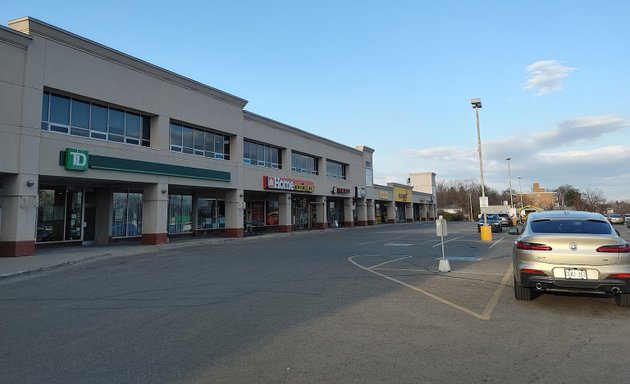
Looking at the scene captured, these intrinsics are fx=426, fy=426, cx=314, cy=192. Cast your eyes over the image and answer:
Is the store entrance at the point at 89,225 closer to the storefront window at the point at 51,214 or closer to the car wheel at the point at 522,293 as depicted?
the storefront window at the point at 51,214

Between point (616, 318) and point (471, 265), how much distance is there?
7031 millimetres

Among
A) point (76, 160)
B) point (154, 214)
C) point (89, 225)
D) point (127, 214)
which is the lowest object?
point (89, 225)

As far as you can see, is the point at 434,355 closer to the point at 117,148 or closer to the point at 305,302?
the point at 305,302

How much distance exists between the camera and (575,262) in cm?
723

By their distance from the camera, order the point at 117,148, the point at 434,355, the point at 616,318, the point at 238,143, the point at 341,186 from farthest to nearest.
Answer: the point at 341,186, the point at 238,143, the point at 117,148, the point at 616,318, the point at 434,355

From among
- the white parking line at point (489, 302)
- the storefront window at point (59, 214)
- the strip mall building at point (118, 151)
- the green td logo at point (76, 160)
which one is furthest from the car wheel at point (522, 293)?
the storefront window at point (59, 214)

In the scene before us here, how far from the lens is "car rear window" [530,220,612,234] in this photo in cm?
797

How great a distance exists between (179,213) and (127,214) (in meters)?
4.94

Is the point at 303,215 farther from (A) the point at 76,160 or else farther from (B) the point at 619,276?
(B) the point at 619,276

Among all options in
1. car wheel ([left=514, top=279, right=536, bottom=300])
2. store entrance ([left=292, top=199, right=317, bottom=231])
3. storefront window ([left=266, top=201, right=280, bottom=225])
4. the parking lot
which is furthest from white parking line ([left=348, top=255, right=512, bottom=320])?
store entrance ([left=292, top=199, right=317, bottom=231])

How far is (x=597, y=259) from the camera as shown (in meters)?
7.17

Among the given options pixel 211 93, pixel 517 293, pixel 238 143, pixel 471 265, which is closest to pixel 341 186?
pixel 238 143

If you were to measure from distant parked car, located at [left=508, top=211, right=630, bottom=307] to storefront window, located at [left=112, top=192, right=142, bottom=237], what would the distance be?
24.2 m

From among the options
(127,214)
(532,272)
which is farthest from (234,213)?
(532,272)
